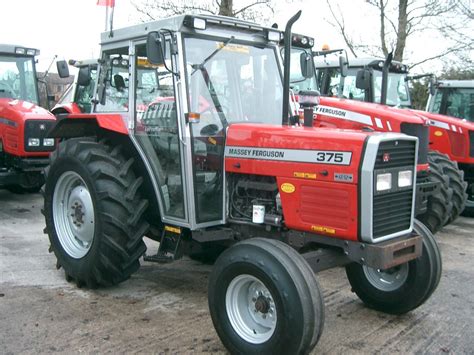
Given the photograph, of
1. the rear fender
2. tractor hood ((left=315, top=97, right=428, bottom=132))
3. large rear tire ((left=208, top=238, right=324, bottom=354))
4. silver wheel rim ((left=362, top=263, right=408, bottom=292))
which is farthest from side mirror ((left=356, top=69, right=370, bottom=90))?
large rear tire ((left=208, top=238, right=324, bottom=354))

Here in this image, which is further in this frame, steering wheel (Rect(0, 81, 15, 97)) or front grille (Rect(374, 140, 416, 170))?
steering wheel (Rect(0, 81, 15, 97))

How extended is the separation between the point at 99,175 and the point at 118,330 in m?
1.33

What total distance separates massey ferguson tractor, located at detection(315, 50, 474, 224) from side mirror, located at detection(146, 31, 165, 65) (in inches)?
132

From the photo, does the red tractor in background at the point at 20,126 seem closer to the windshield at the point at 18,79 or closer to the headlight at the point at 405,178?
the windshield at the point at 18,79

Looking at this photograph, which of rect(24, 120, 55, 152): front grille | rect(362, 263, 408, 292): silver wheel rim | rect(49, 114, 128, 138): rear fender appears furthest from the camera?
rect(24, 120, 55, 152): front grille

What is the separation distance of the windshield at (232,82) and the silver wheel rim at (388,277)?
1.55 meters

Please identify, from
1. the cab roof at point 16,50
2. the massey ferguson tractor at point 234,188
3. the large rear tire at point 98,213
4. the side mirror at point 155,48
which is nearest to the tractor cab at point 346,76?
the massey ferguson tractor at point 234,188

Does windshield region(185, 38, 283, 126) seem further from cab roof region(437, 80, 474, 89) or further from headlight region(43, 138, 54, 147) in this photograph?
cab roof region(437, 80, 474, 89)

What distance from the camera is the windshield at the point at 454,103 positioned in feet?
30.7

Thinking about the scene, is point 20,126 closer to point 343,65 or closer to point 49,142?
point 49,142

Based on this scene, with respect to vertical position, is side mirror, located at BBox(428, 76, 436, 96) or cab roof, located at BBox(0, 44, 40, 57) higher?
cab roof, located at BBox(0, 44, 40, 57)

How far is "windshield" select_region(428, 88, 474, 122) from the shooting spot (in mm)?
9367

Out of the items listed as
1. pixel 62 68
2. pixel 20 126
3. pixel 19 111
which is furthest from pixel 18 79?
pixel 62 68

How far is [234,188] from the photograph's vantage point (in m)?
4.22
